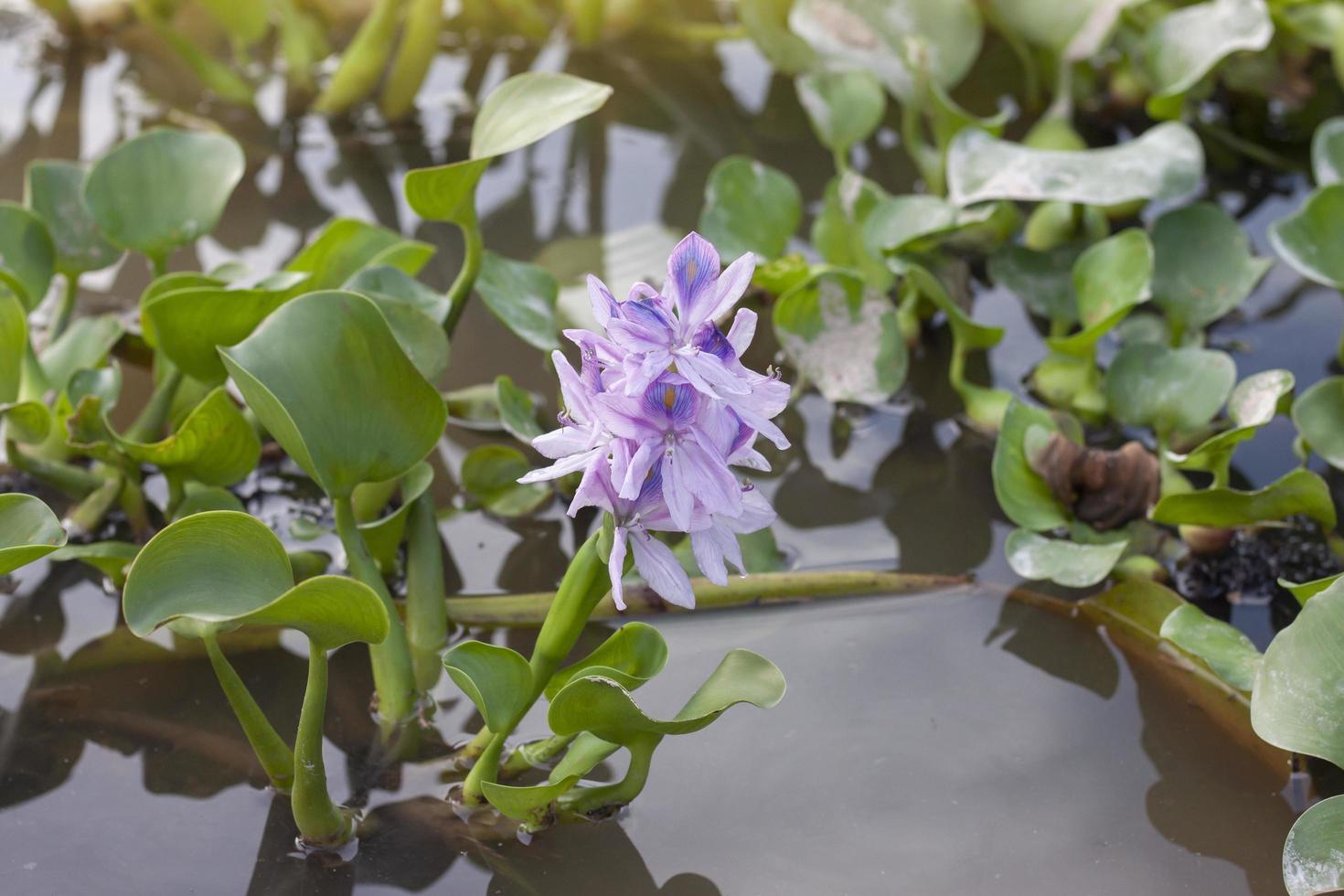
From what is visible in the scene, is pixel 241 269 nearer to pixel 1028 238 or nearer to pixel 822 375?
pixel 822 375

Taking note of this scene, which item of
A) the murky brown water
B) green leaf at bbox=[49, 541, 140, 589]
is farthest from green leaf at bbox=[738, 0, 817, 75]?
green leaf at bbox=[49, 541, 140, 589]

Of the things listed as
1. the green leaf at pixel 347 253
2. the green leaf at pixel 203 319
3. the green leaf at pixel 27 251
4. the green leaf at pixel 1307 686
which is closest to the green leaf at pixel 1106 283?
the green leaf at pixel 1307 686

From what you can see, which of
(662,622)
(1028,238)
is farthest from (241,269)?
(1028,238)

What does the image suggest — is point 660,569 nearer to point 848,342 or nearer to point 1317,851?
point 1317,851

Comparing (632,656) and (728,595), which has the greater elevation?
(632,656)

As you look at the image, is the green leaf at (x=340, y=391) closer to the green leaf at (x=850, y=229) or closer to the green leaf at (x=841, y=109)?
the green leaf at (x=850, y=229)

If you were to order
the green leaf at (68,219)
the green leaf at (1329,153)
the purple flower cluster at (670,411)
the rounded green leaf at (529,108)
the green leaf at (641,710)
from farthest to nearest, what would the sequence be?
the green leaf at (1329,153) < the green leaf at (68,219) < the rounded green leaf at (529,108) < the green leaf at (641,710) < the purple flower cluster at (670,411)

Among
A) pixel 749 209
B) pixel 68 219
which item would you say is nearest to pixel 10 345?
pixel 68 219
